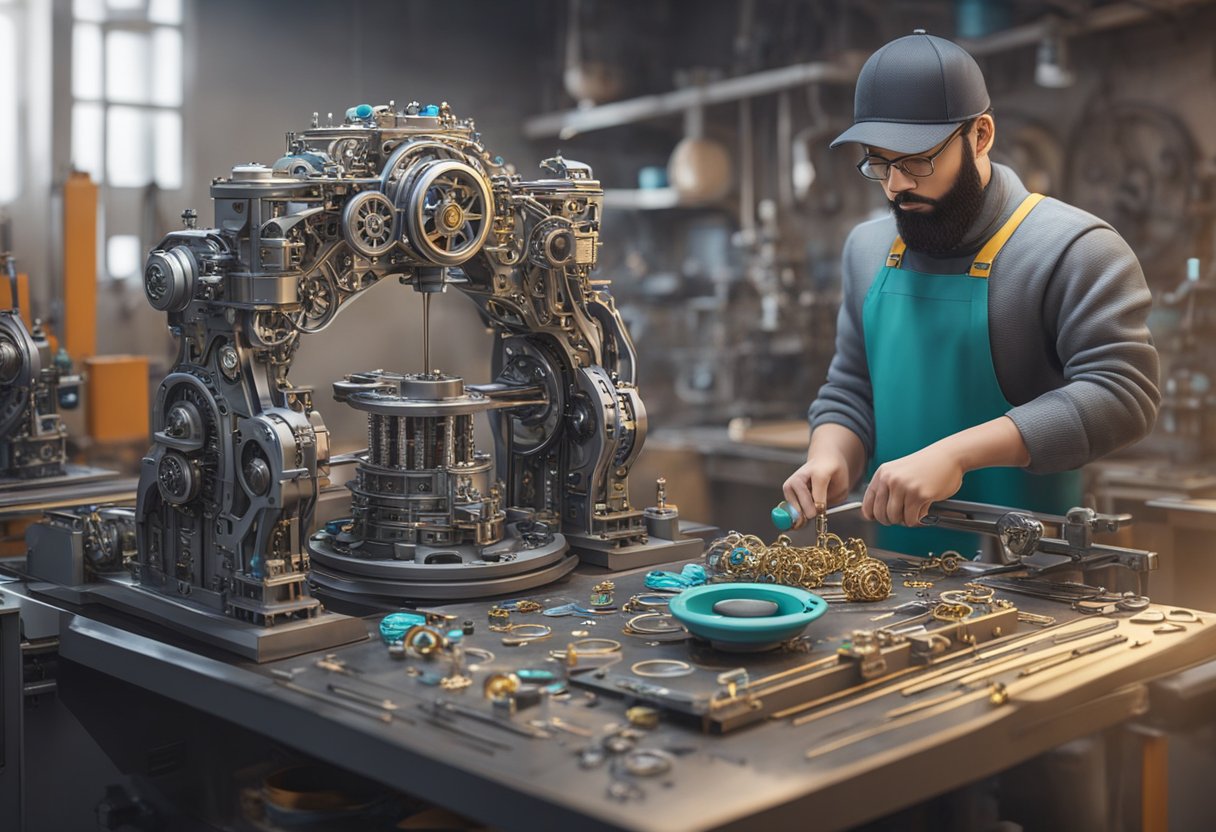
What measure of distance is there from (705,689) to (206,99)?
5.15 m

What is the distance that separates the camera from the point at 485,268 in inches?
104

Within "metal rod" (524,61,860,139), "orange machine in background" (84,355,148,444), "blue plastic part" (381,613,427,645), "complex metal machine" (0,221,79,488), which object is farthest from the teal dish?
"metal rod" (524,61,860,139)

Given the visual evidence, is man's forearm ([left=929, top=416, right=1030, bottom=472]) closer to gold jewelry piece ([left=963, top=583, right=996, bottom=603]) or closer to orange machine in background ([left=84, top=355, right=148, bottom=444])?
gold jewelry piece ([left=963, top=583, right=996, bottom=603])

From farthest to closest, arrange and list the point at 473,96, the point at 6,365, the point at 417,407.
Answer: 1. the point at 473,96
2. the point at 6,365
3. the point at 417,407

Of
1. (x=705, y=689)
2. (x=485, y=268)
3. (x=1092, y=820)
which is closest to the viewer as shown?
(x=705, y=689)

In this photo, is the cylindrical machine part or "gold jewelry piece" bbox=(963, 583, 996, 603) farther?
the cylindrical machine part

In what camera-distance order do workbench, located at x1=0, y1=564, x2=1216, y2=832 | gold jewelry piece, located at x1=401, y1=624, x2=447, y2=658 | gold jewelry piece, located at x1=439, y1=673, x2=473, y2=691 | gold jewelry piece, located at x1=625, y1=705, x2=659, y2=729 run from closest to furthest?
workbench, located at x1=0, y1=564, x2=1216, y2=832 → gold jewelry piece, located at x1=625, y1=705, x2=659, y2=729 → gold jewelry piece, located at x1=439, y1=673, x2=473, y2=691 → gold jewelry piece, located at x1=401, y1=624, x2=447, y2=658

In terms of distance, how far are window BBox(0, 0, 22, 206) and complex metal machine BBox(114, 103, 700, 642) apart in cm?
359

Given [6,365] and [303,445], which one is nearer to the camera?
[303,445]

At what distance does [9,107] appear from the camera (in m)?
5.68

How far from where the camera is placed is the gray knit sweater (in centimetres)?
239

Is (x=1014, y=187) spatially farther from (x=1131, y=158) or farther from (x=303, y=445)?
(x=1131, y=158)

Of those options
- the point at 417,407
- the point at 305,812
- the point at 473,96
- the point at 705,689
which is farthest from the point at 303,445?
the point at 473,96

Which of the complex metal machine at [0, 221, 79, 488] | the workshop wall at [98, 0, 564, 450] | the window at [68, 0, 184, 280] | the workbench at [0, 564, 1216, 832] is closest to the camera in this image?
the workbench at [0, 564, 1216, 832]
